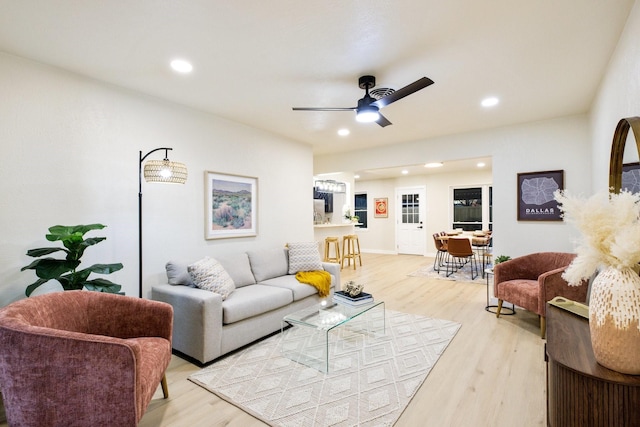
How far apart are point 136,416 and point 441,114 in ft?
13.2

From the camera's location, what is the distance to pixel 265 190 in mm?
4562

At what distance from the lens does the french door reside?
9.20 meters

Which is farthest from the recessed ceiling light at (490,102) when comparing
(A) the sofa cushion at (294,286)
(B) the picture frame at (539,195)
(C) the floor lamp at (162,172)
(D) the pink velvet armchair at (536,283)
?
(C) the floor lamp at (162,172)

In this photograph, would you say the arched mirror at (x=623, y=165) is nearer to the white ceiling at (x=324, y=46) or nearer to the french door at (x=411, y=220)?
the white ceiling at (x=324, y=46)

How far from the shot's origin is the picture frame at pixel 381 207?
978cm

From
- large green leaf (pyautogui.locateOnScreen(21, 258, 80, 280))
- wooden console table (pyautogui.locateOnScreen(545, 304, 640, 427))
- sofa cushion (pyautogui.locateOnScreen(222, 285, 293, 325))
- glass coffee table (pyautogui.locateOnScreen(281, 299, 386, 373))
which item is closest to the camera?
wooden console table (pyautogui.locateOnScreen(545, 304, 640, 427))

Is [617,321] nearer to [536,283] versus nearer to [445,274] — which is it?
[536,283]

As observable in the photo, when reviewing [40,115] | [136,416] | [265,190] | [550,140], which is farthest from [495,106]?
[40,115]

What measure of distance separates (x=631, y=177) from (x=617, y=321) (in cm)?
131

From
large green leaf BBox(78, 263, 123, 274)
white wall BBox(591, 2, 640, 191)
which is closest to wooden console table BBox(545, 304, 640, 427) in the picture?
white wall BBox(591, 2, 640, 191)

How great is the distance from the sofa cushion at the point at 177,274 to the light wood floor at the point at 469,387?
72 cm

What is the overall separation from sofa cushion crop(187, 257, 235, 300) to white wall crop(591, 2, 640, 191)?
3240 millimetres

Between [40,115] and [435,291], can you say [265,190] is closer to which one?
[40,115]

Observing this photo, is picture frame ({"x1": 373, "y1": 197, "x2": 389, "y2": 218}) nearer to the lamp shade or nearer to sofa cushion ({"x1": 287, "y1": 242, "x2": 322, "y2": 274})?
Result: sofa cushion ({"x1": 287, "y1": 242, "x2": 322, "y2": 274})
